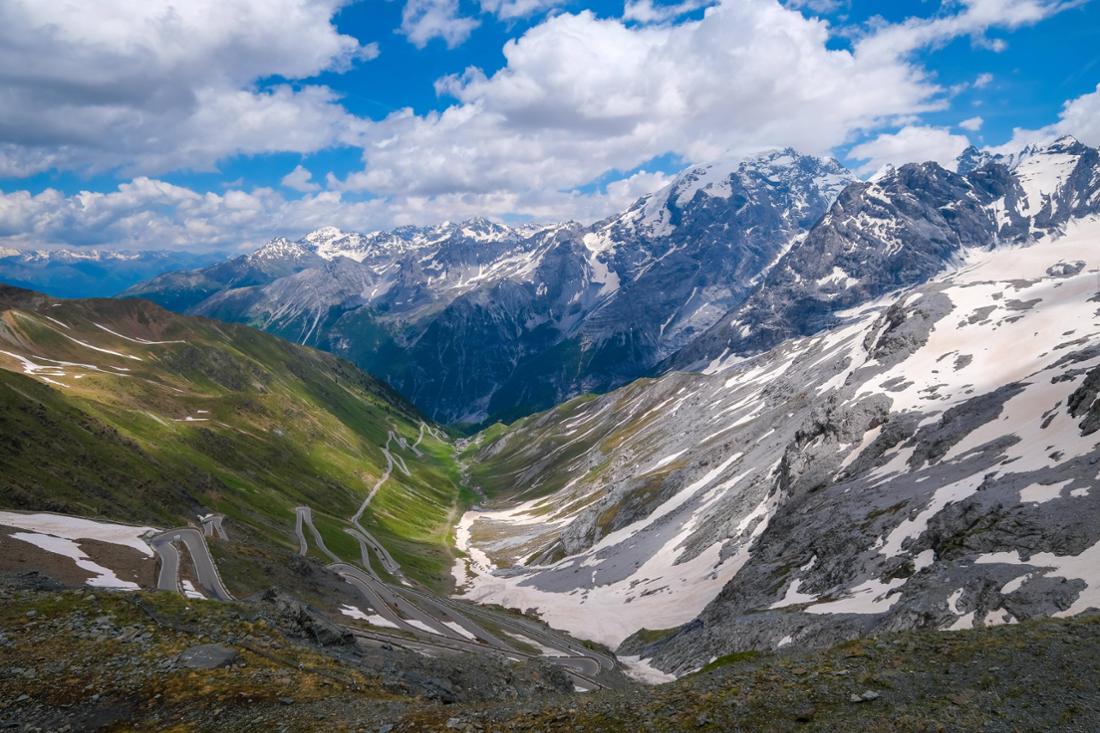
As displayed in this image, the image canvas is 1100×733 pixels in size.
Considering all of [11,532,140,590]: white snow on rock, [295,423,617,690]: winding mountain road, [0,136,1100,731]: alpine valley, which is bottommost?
[295,423,617,690]: winding mountain road

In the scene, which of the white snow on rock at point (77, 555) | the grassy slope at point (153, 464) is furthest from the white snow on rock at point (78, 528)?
the grassy slope at point (153, 464)

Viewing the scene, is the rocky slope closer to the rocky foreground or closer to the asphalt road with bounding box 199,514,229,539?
the rocky foreground

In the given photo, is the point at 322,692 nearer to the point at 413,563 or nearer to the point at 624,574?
the point at 624,574

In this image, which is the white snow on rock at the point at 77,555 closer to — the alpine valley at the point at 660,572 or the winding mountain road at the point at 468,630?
the alpine valley at the point at 660,572

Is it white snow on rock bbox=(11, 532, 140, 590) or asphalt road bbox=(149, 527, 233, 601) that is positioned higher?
white snow on rock bbox=(11, 532, 140, 590)

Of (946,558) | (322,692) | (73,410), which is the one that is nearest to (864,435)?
(946,558)

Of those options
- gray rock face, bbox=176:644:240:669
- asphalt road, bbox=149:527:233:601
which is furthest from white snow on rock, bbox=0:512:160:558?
gray rock face, bbox=176:644:240:669
